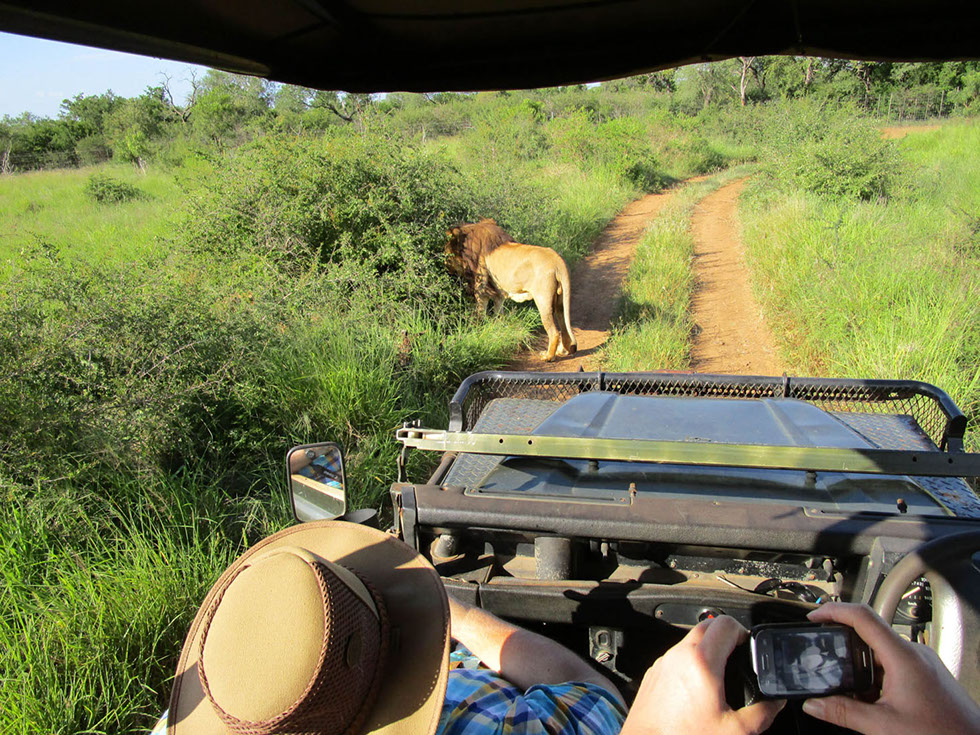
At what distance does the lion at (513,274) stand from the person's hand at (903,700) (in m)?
5.63

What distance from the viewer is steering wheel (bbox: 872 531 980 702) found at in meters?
1.13

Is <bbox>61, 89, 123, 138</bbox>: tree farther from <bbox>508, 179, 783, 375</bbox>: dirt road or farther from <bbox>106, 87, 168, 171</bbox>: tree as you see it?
<bbox>508, 179, 783, 375</bbox>: dirt road

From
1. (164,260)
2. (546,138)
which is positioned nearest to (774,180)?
(546,138)

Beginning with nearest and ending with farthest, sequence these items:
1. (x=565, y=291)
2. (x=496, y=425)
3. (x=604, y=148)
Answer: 1. (x=496, y=425)
2. (x=565, y=291)
3. (x=604, y=148)

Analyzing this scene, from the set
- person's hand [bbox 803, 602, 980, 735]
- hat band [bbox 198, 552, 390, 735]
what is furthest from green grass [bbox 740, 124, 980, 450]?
hat band [bbox 198, 552, 390, 735]

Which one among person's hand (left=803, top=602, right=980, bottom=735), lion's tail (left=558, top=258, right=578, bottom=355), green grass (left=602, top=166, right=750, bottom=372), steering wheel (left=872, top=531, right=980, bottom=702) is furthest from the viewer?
lion's tail (left=558, top=258, right=578, bottom=355)

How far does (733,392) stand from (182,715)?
2169 millimetres

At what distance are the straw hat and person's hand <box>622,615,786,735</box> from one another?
38 cm

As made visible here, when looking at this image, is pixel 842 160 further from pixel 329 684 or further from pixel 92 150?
pixel 92 150

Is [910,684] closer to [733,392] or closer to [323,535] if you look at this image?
[323,535]

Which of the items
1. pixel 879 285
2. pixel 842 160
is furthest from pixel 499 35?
pixel 842 160

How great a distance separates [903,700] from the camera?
2.82ft

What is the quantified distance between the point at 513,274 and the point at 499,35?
15.8 ft

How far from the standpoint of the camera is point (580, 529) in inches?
62.0
